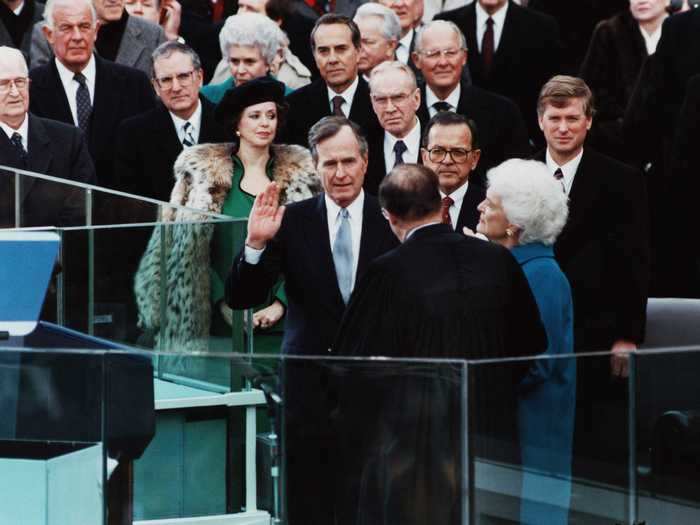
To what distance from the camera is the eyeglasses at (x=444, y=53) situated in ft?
27.2

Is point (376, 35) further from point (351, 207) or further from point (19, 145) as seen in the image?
point (351, 207)

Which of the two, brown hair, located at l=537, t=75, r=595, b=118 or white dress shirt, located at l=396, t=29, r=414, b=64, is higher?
white dress shirt, located at l=396, t=29, r=414, b=64

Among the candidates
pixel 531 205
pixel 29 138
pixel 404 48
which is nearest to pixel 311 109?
pixel 29 138

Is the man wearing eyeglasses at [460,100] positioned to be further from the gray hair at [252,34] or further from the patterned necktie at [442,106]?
the gray hair at [252,34]

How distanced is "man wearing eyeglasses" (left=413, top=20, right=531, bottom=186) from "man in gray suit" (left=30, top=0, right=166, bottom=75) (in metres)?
1.82

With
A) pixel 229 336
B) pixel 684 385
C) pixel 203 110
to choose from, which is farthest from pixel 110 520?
pixel 203 110

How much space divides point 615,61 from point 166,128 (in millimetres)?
2592

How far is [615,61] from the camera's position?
9.43 meters

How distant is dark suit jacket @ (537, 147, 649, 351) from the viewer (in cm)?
683

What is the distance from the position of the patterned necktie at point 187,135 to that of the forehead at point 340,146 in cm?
198

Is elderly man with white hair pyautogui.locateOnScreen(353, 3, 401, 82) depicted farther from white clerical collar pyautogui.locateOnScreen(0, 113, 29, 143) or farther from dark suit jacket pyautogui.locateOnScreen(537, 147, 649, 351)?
dark suit jacket pyautogui.locateOnScreen(537, 147, 649, 351)

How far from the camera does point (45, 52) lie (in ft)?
30.8

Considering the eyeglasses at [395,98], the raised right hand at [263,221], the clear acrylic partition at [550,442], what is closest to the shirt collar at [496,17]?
the eyeglasses at [395,98]

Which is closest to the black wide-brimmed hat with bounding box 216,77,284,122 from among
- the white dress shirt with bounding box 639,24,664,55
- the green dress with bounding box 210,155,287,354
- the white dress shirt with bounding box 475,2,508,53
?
the green dress with bounding box 210,155,287,354
